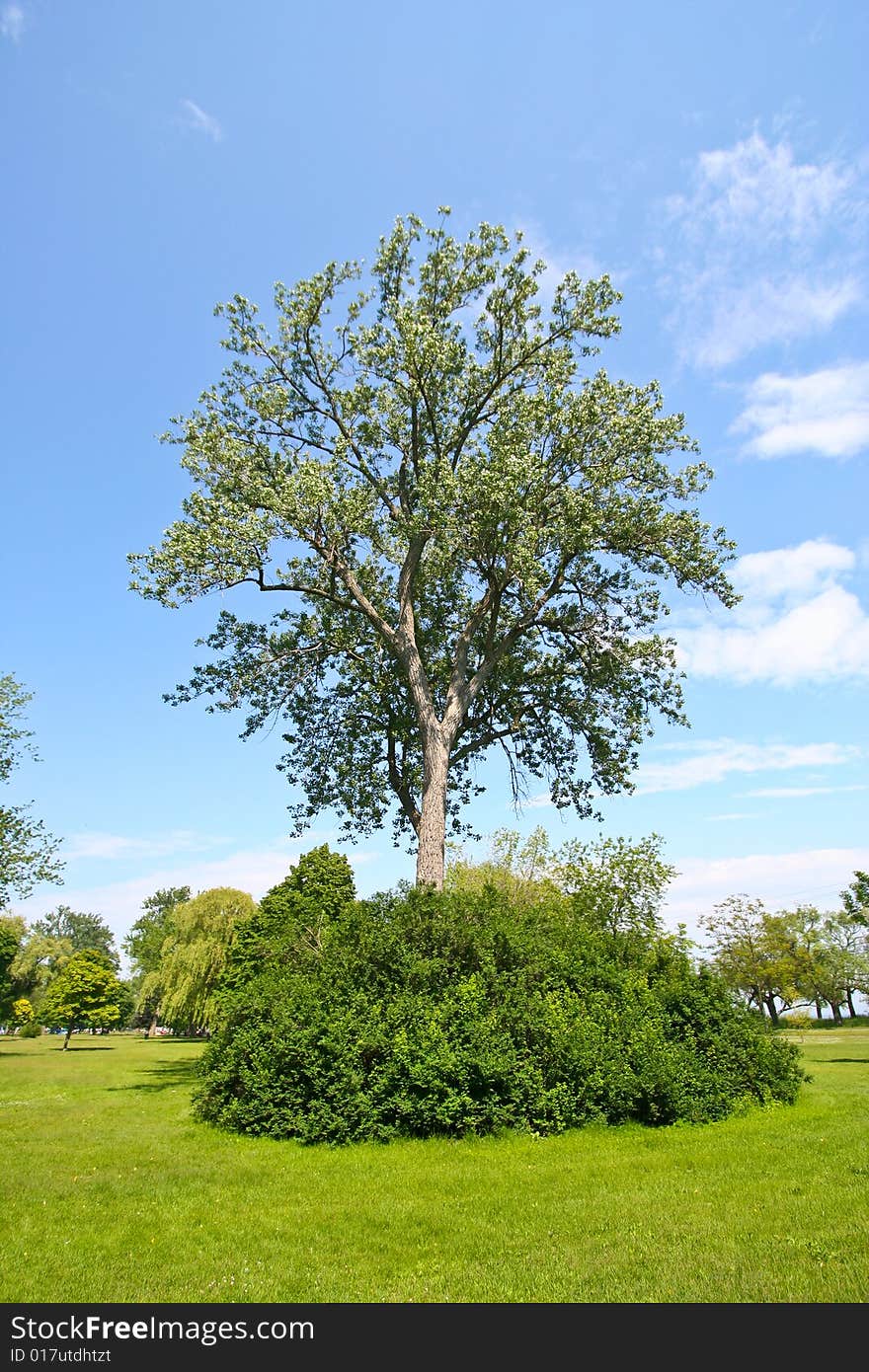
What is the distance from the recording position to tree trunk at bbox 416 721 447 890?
51.5 ft

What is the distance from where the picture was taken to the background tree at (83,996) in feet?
203

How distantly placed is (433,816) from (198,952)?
27.4m

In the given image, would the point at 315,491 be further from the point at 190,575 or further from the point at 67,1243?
the point at 67,1243

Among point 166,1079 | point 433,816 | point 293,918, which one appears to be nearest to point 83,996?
point 166,1079

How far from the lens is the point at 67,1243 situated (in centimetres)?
626

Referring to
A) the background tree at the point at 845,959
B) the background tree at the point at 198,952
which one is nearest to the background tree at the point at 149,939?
the background tree at the point at 198,952

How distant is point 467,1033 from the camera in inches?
445

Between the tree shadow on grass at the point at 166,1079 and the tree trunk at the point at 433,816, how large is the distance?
6.90m

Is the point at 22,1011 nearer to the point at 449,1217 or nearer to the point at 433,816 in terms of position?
the point at 433,816

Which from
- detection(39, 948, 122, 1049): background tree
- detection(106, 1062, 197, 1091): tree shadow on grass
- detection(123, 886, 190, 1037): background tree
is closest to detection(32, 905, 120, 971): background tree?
detection(123, 886, 190, 1037): background tree

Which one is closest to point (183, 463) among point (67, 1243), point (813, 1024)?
point (67, 1243)

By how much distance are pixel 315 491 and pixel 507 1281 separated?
14.6m

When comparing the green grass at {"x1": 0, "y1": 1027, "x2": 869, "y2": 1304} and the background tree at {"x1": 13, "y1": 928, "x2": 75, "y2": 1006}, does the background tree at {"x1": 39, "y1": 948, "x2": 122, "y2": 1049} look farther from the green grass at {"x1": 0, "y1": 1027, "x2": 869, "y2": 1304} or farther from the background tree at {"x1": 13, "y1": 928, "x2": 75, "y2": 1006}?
the green grass at {"x1": 0, "y1": 1027, "x2": 869, "y2": 1304}
